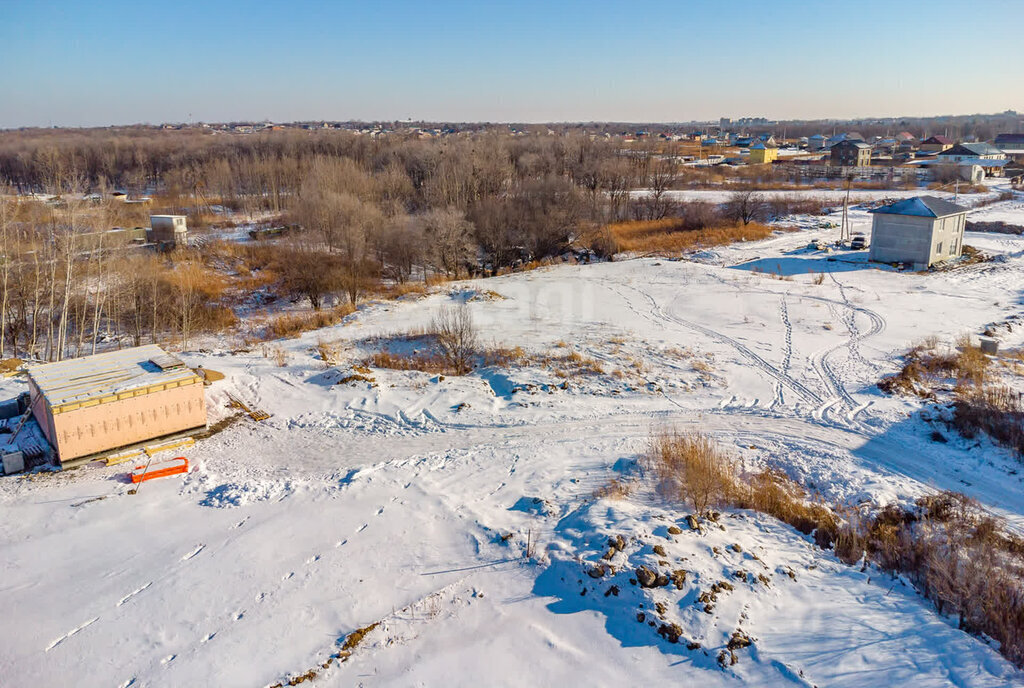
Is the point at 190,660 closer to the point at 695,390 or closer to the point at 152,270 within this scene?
the point at 695,390

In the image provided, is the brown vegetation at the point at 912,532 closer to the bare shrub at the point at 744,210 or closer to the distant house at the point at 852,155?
the bare shrub at the point at 744,210

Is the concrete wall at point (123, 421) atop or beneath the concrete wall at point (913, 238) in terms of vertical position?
beneath

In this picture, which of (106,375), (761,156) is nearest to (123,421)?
(106,375)

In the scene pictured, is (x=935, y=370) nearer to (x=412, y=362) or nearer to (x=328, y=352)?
(x=412, y=362)

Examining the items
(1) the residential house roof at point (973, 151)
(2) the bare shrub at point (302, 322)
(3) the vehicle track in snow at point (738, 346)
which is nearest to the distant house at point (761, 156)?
(1) the residential house roof at point (973, 151)

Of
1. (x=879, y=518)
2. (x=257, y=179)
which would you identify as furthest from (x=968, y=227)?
(x=257, y=179)

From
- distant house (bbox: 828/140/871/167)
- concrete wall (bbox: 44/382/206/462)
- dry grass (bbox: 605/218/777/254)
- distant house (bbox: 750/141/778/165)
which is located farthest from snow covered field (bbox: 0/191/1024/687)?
distant house (bbox: 750/141/778/165)

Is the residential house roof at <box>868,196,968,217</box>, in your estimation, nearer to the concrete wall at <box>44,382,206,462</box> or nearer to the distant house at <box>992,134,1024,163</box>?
the concrete wall at <box>44,382,206,462</box>

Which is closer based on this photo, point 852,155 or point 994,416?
point 994,416
